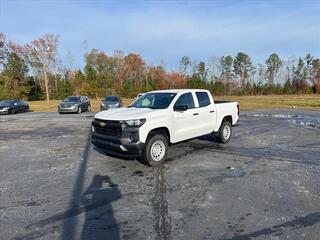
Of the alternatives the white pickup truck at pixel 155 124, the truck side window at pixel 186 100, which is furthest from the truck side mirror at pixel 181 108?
the truck side window at pixel 186 100

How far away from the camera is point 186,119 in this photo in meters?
9.11

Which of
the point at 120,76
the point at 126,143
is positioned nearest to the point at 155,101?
the point at 126,143

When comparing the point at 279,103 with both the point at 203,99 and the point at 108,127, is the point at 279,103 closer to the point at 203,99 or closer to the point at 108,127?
the point at 203,99

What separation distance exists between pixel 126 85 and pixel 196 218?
66524 millimetres

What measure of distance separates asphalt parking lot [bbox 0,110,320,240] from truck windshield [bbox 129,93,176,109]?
4.92ft

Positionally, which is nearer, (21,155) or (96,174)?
(96,174)

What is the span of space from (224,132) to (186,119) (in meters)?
2.60

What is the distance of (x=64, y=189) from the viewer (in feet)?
21.3

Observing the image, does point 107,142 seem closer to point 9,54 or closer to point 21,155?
point 21,155

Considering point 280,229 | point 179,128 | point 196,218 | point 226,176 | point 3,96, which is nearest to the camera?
point 280,229

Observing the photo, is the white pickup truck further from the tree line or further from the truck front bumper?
the tree line

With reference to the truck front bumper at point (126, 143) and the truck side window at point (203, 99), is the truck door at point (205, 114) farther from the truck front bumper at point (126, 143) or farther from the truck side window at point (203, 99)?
the truck front bumper at point (126, 143)

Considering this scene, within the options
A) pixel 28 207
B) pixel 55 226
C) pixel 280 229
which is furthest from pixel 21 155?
pixel 280 229

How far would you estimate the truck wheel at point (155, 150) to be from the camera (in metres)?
7.97
